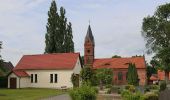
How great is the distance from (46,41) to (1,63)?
3193 cm

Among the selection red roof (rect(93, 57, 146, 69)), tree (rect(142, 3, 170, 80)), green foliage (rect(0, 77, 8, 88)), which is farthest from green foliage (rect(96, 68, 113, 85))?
green foliage (rect(0, 77, 8, 88))

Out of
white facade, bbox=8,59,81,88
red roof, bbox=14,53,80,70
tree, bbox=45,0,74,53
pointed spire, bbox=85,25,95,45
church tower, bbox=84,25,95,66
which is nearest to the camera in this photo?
white facade, bbox=8,59,81,88

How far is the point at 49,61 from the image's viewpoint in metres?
74.9

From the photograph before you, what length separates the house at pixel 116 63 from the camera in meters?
85.9

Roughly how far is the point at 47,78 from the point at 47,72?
111 centimetres

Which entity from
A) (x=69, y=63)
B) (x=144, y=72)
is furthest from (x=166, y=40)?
(x=69, y=63)

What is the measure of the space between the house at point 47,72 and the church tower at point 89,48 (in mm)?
15818

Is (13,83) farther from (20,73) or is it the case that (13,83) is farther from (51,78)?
(51,78)

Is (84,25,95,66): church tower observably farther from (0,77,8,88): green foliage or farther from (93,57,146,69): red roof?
(0,77,8,88): green foliage

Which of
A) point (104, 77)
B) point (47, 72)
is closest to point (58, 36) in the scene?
point (47, 72)

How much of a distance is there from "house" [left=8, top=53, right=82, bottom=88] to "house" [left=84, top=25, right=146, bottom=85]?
1578cm

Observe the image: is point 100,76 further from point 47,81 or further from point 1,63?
point 1,63

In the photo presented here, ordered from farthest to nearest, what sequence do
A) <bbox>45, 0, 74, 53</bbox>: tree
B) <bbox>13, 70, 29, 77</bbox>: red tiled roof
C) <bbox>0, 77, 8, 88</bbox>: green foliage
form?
<bbox>45, 0, 74, 53</bbox>: tree → <bbox>13, 70, 29, 77</bbox>: red tiled roof → <bbox>0, 77, 8, 88</bbox>: green foliage

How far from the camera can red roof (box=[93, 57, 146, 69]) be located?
8662cm
